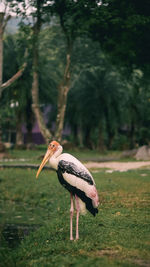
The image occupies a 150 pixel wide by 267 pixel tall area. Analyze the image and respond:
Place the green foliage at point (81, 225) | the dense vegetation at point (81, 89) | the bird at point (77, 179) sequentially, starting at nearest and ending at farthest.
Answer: the green foliage at point (81, 225), the bird at point (77, 179), the dense vegetation at point (81, 89)

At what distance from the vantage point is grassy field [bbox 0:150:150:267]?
311 inches

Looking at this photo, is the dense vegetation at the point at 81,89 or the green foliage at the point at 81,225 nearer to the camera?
the green foliage at the point at 81,225

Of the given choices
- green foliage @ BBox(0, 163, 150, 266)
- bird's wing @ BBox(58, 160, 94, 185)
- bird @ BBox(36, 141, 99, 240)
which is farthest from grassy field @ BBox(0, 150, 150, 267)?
bird's wing @ BBox(58, 160, 94, 185)

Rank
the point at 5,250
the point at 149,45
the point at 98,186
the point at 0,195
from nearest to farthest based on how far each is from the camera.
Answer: the point at 5,250, the point at 98,186, the point at 0,195, the point at 149,45

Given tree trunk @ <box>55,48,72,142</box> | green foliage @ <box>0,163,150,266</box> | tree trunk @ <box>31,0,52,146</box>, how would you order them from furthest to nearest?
1. tree trunk @ <box>55,48,72,142</box>
2. tree trunk @ <box>31,0,52,146</box>
3. green foliage @ <box>0,163,150,266</box>

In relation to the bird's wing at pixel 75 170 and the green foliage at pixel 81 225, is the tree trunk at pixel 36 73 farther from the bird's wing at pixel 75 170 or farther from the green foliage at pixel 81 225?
the bird's wing at pixel 75 170

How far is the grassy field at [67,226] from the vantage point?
7895mm

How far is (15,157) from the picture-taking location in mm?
33719

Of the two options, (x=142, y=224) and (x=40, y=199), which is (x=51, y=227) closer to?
(x=142, y=224)

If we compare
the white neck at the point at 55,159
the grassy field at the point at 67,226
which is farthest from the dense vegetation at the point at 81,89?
the white neck at the point at 55,159

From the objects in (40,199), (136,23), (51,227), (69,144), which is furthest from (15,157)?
(51,227)

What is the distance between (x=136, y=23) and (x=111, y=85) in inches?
687

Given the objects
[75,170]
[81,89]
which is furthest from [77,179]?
[81,89]

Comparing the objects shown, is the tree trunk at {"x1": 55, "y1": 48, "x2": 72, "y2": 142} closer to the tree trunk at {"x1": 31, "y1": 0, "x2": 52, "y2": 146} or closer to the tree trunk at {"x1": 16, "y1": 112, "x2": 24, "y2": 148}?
the tree trunk at {"x1": 31, "y1": 0, "x2": 52, "y2": 146}
